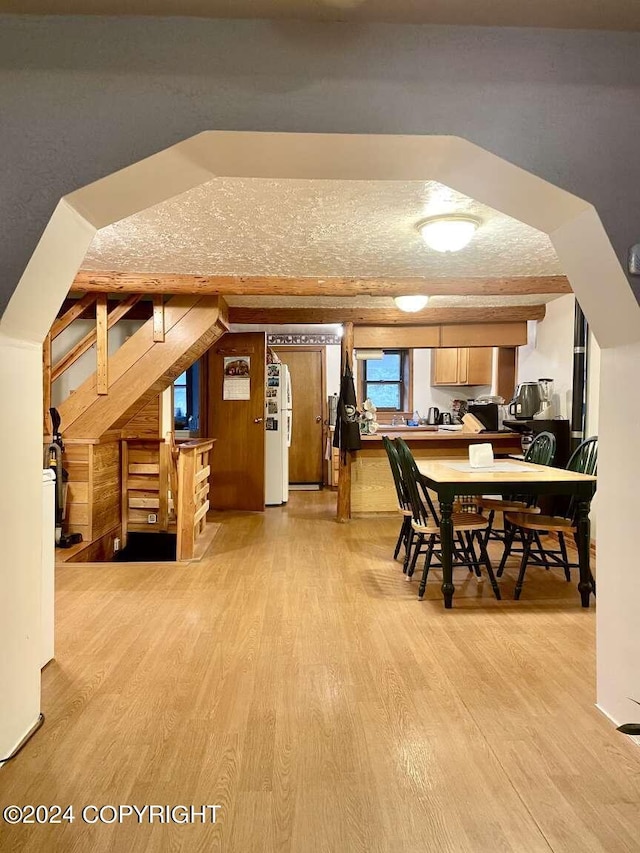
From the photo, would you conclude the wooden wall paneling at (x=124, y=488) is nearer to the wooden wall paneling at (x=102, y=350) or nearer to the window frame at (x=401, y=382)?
the wooden wall paneling at (x=102, y=350)

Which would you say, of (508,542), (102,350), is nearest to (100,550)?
(102,350)

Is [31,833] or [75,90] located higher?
[75,90]

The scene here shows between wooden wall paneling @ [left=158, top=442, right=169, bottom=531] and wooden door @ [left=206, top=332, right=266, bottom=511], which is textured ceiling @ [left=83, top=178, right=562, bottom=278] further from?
wooden wall paneling @ [left=158, top=442, right=169, bottom=531]

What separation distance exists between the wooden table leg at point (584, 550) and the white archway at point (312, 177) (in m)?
1.30

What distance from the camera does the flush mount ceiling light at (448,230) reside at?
10.5ft

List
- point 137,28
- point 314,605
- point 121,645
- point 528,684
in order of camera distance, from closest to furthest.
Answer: point 137,28
point 528,684
point 121,645
point 314,605

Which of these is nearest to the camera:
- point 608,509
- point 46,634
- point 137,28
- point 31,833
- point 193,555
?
point 31,833

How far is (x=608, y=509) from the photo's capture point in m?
2.09

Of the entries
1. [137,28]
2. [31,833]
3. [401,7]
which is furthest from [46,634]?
[401,7]

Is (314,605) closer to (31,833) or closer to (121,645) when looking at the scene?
(121,645)

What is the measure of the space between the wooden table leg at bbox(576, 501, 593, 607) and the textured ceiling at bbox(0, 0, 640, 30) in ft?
8.20

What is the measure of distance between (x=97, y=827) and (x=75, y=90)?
84.0 inches

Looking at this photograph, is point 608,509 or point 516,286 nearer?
point 608,509

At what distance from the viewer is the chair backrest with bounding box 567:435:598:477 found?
3.89 metres
